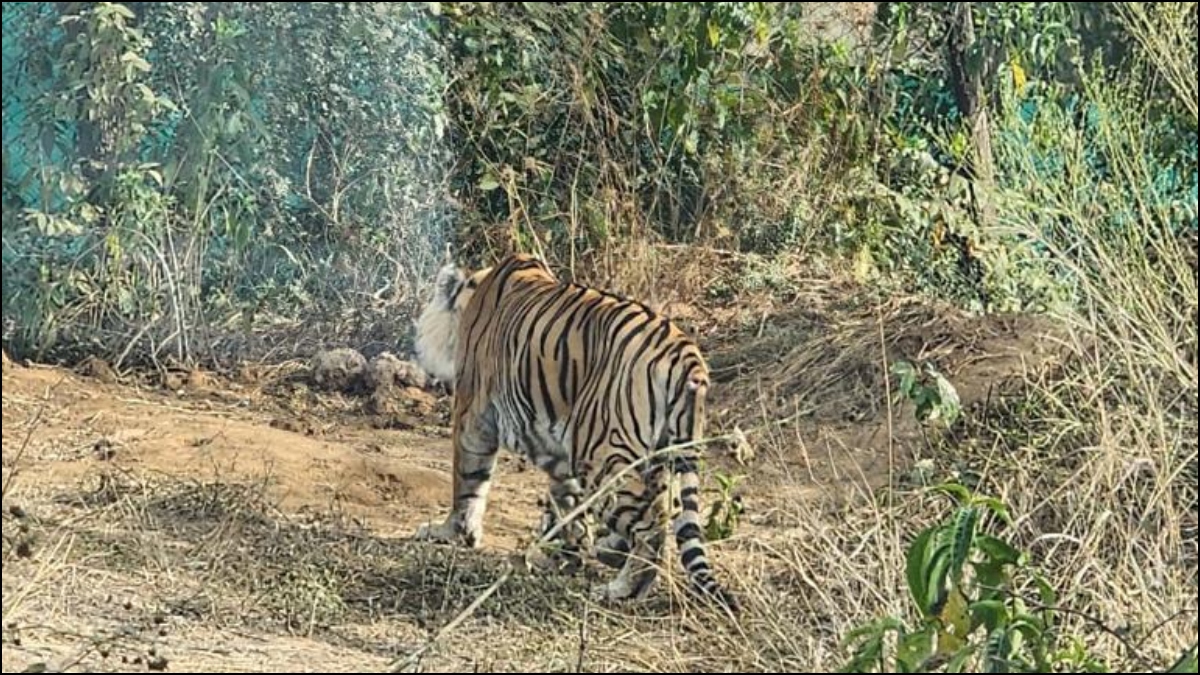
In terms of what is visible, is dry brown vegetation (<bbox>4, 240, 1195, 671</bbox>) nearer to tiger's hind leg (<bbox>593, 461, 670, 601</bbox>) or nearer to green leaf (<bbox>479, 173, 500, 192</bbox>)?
tiger's hind leg (<bbox>593, 461, 670, 601</bbox>)

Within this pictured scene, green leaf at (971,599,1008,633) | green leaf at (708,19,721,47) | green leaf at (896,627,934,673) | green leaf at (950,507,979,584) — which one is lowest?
green leaf at (896,627,934,673)

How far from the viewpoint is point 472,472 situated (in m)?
6.48

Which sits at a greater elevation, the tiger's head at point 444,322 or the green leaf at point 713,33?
the green leaf at point 713,33

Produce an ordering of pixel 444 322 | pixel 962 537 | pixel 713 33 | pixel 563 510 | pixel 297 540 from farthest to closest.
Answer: pixel 713 33 → pixel 444 322 → pixel 563 510 → pixel 297 540 → pixel 962 537

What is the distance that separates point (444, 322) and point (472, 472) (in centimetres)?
60

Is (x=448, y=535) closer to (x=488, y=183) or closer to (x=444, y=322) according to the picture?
(x=444, y=322)

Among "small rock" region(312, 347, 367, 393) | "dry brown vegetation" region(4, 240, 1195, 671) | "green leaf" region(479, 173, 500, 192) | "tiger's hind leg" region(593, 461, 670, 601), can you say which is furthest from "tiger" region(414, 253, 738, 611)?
"green leaf" region(479, 173, 500, 192)

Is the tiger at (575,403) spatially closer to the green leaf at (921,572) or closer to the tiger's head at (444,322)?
the tiger's head at (444,322)

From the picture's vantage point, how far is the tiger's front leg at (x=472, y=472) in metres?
6.45

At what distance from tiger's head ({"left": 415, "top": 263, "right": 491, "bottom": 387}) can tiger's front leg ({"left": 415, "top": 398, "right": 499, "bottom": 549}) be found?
1.18 ft

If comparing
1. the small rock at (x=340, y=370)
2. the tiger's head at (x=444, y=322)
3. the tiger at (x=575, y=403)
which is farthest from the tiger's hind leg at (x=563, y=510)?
the small rock at (x=340, y=370)

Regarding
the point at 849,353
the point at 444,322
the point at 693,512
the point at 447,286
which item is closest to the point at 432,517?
the point at 444,322

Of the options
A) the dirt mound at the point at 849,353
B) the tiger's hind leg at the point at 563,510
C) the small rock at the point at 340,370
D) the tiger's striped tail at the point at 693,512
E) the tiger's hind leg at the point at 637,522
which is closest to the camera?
the tiger's striped tail at the point at 693,512

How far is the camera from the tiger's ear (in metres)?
6.89
